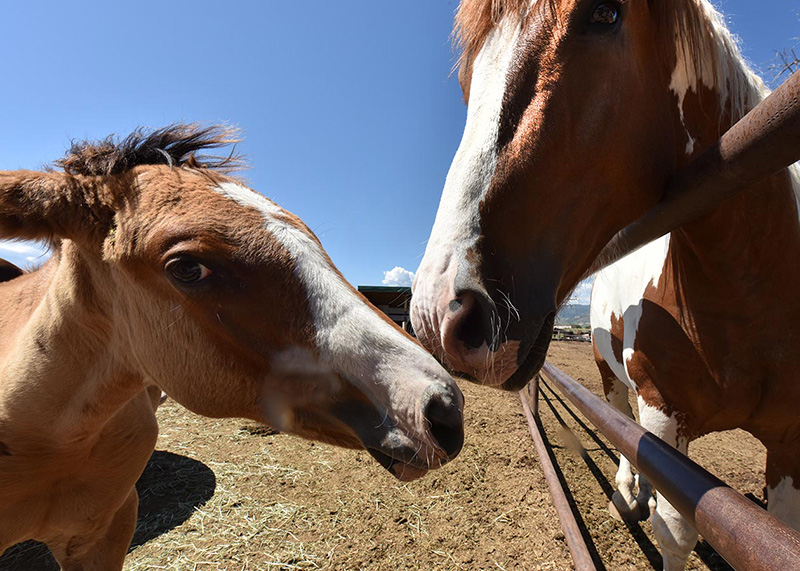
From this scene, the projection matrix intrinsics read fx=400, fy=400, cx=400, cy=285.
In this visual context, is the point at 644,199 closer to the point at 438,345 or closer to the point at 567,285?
the point at 567,285

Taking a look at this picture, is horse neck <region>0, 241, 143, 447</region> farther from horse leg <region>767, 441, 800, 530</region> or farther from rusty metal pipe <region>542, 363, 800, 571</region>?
horse leg <region>767, 441, 800, 530</region>

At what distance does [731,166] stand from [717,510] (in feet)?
2.58

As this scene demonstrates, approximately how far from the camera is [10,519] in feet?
5.49

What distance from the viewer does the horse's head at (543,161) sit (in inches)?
41.3

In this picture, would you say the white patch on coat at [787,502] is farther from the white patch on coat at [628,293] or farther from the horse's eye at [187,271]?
the horse's eye at [187,271]

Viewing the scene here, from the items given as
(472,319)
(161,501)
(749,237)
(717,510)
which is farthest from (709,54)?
(161,501)

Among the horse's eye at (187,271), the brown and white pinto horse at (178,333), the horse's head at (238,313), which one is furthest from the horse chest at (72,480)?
the horse's eye at (187,271)

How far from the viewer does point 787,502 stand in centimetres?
170

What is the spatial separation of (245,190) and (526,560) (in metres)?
2.97

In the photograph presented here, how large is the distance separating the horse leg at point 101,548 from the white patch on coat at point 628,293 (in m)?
2.84

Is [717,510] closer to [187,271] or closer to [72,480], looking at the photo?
[187,271]

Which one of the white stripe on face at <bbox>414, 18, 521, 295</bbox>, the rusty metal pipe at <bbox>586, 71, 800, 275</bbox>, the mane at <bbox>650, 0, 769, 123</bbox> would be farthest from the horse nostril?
the mane at <bbox>650, 0, 769, 123</bbox>

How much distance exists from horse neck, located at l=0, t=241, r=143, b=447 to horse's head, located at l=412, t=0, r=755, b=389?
131 cm

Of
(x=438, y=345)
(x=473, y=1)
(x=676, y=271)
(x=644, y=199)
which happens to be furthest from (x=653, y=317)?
(x=473, y=1)
